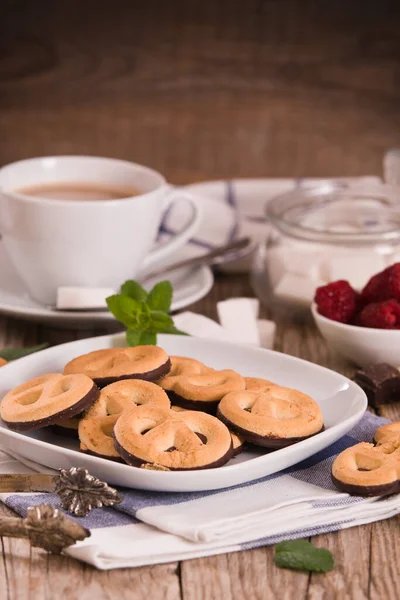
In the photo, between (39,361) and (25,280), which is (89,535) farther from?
(25,280)

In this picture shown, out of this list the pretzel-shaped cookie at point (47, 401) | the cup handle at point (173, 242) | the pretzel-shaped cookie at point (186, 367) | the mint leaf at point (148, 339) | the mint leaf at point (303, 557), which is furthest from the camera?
the cup handle at point (173, 242)

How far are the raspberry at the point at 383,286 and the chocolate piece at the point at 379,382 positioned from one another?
10cm

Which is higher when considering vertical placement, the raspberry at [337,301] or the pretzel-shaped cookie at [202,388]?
the pretzel-shaped cookie at [202,388]

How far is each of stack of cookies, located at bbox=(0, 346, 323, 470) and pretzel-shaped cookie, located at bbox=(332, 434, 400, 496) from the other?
43 millimetres

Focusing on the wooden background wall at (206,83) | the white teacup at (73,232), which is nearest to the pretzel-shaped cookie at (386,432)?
the white teacup at (73,232)

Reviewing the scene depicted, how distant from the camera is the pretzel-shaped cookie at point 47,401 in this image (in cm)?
85

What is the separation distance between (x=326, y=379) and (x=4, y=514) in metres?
0.37

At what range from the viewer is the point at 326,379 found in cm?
101

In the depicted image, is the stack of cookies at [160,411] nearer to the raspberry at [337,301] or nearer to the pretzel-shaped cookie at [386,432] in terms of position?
the pretzel-shaped cookie at [386,432]

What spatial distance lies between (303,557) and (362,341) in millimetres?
423

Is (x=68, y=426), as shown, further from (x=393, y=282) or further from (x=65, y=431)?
(x=393, y=282)

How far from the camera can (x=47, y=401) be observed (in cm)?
86

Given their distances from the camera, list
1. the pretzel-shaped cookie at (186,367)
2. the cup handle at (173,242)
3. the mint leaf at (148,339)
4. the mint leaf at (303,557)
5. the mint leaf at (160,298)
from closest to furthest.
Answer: the mint leaf at (303,557) < the pretzel-shaped cookie at (186,367) < the mint leaf at (148,339) < the mint leaf at (160,298) < the cup handle at (173,242)

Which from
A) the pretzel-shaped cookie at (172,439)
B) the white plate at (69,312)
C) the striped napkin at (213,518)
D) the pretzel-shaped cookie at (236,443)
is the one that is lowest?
the white plate at (69,312)
